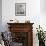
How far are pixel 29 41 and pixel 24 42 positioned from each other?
0.68 feet

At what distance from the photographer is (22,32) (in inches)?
219

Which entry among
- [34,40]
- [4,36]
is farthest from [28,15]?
[4,36]

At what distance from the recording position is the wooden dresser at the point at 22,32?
5.50 meters

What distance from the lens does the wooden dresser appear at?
5.50 metres

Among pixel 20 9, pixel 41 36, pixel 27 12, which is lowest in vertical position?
pixel 41 36

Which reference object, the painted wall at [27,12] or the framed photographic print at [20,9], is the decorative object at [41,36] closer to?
the painted wall at [27,12]

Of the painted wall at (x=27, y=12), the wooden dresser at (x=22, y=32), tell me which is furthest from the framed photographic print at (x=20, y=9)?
the wooden dresser at (x=22, y=32)

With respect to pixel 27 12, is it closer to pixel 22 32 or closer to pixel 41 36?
pixel 22 32

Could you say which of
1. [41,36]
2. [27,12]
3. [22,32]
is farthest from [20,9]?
[41,36]

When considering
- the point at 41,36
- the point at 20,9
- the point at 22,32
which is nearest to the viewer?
the point at 41,36

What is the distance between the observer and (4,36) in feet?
Result: 14.7

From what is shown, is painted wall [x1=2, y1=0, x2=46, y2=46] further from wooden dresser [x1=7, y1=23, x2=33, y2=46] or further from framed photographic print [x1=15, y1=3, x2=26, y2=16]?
wooden dresser [x1=7, y1=23, x2=33, y2=46]

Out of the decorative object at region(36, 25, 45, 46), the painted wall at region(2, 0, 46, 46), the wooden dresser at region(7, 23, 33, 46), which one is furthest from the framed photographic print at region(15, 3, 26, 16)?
the decorative object at region(36, 25, 45, 46)

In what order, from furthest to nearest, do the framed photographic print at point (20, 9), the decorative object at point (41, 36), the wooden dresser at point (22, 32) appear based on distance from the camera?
the framed photographic print at point (20, 9)
the wooden dresser at point (22, 32)
the decorative object at point (41, 36)
